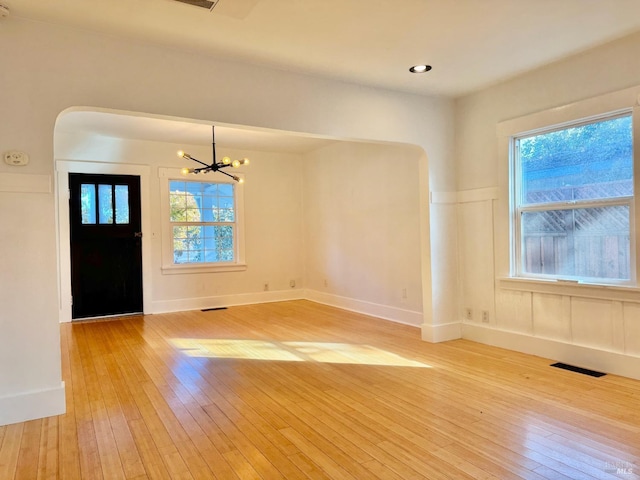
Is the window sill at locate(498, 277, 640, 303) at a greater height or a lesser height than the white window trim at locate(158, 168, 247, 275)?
lesser

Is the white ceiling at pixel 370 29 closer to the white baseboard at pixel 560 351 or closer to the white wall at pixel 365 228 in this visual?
the white wall at pixel 365 228

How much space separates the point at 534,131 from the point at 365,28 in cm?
192

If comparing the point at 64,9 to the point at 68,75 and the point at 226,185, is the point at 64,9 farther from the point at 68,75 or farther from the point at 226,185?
the point at 226,185

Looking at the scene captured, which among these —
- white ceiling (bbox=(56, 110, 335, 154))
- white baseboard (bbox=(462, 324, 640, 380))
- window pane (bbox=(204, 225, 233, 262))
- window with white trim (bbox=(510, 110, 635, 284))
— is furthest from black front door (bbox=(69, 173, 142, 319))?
window with white trim (bbox=(510, 110, 635, 284))

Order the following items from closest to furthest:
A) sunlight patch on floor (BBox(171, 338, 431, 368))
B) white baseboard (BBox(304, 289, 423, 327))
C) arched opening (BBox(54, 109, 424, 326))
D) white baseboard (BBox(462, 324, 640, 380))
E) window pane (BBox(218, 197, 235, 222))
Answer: white baseboard (BBox(462, 324, 640, 380)) < sunlight patch on floor (BBox(171, 338, 431, 368)) < white baseboard (BBox(304, 289, 423, 327)) < arched opening (BBox(54, 109, 424, 326)) < window pane (BBox(218, 197, 235, 222))

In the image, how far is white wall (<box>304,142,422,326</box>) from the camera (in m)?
5.34

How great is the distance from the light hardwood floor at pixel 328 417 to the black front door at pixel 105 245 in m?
1.80

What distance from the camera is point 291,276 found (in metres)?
7.64

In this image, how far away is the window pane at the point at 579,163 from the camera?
3211mm

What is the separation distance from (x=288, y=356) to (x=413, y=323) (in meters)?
1.92

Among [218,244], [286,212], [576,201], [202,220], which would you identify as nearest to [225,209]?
[202,220]

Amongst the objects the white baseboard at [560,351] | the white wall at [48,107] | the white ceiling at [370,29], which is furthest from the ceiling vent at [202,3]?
the white baseboard at [560,351]

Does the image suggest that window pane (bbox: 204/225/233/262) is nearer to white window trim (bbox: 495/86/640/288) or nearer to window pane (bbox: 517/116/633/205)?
white window trim (bbox: 495/86/640/288)

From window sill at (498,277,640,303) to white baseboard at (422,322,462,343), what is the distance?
2.27 feet
